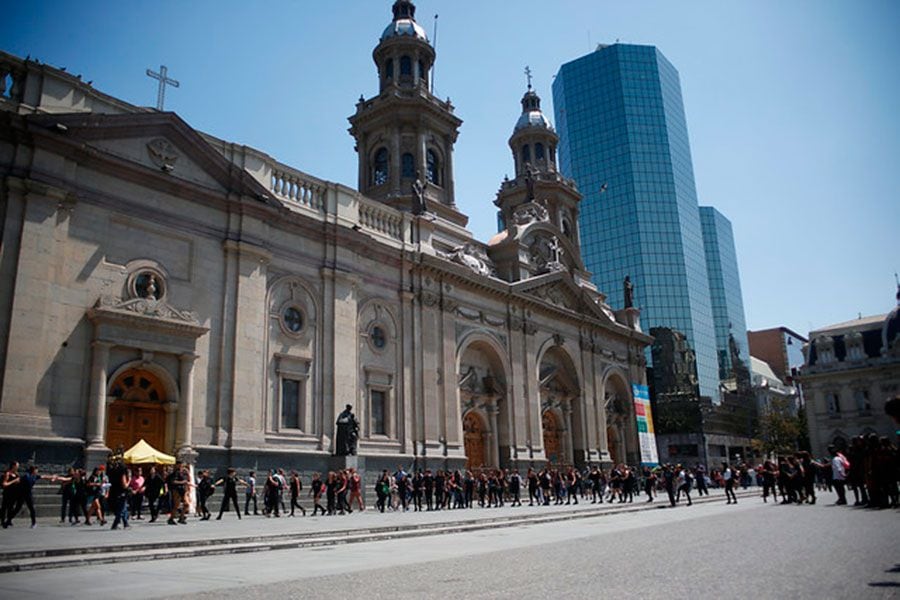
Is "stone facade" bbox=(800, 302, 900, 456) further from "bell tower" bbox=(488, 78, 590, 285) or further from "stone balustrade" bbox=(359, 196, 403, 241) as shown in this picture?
"stone balustrade" bbox=(359, 196, 403, 241)

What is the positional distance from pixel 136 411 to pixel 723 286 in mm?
127727

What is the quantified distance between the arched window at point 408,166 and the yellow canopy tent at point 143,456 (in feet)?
94.5

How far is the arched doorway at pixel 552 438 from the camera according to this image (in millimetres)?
43688

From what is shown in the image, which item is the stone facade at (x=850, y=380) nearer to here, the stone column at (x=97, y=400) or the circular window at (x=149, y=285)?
the circular window at (x=149, y=285)

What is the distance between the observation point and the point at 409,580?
8117 millimetres

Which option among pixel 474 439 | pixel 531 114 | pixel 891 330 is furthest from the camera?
pixel 891 330

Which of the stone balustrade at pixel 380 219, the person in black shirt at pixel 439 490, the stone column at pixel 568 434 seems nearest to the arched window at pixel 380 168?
the stone balustrade at pixel 380 219

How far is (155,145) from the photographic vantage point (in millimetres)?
24984

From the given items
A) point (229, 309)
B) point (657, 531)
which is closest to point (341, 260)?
point (229, 309)

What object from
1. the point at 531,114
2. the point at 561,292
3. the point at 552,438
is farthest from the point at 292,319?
the point at 531,114

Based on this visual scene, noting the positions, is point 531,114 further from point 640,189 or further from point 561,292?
point 640,189

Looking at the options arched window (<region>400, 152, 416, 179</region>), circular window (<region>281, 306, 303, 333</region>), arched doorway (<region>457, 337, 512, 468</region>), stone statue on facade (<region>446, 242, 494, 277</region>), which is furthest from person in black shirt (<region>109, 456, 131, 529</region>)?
arched window (<region>400, 152, 416, 179</region>)

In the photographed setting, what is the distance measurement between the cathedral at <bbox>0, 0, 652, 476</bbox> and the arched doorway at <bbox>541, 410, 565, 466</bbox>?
0.19 metres

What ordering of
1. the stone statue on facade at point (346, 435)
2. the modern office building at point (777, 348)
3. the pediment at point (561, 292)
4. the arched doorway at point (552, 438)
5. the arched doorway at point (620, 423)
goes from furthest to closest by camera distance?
the modern office building at point (777, 348)
the arched doorway at point (620, 423)
the arched doorway at point (552, 438)
the pediment at point (561, 292)
the stone statue on facade at point (346, 435)
